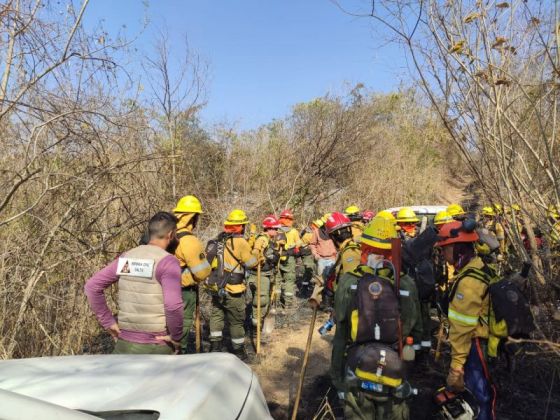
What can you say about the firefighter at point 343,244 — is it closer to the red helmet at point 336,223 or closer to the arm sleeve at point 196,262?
the red helmet at point 336,223

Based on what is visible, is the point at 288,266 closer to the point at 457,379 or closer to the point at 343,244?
the point at 343,244

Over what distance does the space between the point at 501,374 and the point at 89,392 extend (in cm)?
486

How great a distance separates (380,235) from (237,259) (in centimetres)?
295

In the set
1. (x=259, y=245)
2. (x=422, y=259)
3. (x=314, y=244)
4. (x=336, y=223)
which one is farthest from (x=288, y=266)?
(x=422, y=259)

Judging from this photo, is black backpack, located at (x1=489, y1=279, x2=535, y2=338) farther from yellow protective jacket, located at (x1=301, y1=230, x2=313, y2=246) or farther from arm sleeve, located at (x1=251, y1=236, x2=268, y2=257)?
yellow protective jacket, located at (x1=301, y1=230, x2=313, y2=246)

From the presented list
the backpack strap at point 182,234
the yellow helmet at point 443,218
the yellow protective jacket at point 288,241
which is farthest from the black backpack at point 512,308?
the yellow protective jacket at point 288,241

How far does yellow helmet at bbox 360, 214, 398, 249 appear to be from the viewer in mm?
2906

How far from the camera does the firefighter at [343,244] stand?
13.3 ft

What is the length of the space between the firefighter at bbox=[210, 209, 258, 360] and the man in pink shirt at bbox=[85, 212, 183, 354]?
2.33 m

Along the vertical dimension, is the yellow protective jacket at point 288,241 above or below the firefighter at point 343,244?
below

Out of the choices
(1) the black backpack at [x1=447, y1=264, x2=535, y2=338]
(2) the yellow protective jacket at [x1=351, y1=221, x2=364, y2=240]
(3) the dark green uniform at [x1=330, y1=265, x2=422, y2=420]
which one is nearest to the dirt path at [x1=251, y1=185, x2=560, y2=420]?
(1) the black backpack at [x1=447, y1=264, x2=535, y2=338]

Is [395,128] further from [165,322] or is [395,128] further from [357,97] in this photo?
[165,322]

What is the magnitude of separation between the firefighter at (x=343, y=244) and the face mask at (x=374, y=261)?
1.19 meters

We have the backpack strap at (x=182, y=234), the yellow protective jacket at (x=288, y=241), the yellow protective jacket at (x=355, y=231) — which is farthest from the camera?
the yellow protective jacket at (x=288, y=241)
